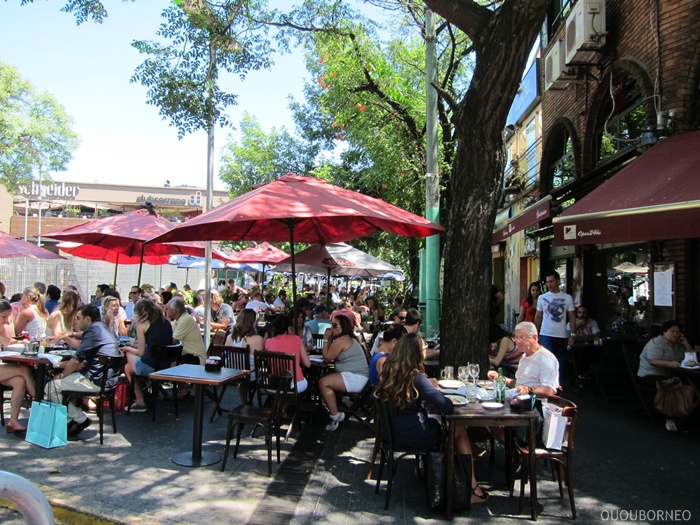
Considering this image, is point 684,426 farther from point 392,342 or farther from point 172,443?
point 172,443

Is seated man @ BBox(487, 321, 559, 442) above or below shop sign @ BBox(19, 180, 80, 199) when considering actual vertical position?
below

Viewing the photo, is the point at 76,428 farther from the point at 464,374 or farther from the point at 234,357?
the point at 464,374

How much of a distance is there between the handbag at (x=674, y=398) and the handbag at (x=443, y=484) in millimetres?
3397

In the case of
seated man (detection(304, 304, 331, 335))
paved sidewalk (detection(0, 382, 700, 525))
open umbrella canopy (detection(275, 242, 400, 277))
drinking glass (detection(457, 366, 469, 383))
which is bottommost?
paved sidewalk (detection(0, 382, 700, 525))

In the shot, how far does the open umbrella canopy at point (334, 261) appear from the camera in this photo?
1146 centimetres

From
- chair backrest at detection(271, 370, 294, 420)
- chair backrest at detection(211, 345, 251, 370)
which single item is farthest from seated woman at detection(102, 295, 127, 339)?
chair backrest at detection(271, 370, 294, 420)

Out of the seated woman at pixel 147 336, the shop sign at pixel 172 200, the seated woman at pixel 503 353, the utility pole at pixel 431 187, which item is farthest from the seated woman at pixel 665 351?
the shop sign at pixel 172 200

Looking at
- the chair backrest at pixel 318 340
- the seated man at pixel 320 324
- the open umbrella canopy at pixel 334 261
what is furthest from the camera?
the open umbrella canopy at pixel 334 261

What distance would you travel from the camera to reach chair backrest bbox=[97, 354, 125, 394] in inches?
233

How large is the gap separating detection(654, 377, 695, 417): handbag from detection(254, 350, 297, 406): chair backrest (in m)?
4.18

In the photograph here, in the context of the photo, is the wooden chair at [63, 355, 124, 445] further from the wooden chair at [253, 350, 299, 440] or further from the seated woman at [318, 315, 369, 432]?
the seated woman at [318, 315, 369, 432]

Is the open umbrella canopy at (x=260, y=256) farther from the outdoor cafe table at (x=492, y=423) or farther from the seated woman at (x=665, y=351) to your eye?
the outdoor cafe table at (x=492, y=423)

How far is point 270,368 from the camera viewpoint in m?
6.11

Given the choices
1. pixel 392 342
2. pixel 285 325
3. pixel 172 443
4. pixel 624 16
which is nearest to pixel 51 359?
pixel 172 443
